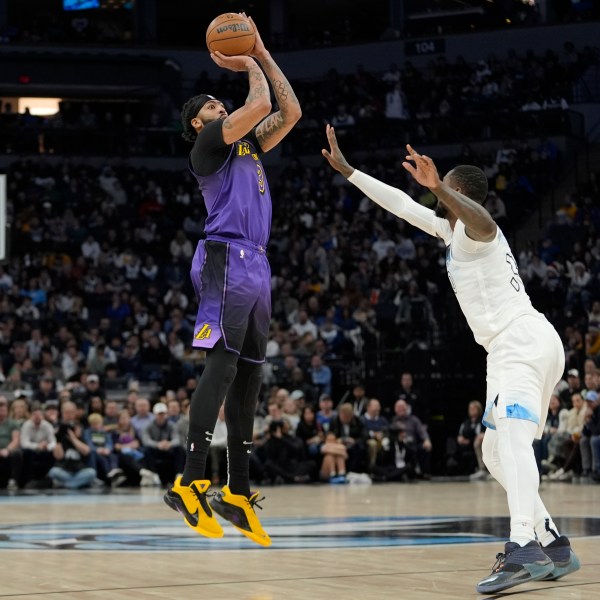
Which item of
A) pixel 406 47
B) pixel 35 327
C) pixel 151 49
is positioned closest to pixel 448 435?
pixel 35 327

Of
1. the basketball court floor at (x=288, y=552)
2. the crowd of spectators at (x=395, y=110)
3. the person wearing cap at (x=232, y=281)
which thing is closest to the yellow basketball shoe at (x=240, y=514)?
the person wearing cap at (x=232, y=281)

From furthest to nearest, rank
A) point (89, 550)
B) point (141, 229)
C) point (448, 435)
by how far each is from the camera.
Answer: point (141, 229), point (448, 435), point (89, 550)

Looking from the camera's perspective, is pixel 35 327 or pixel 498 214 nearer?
pixel 35 327

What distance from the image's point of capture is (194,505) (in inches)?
230

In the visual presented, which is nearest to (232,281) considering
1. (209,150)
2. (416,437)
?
(209,150)

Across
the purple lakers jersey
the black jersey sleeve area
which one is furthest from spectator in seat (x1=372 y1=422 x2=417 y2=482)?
the black jersey sleeve area

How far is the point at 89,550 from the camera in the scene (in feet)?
22.2

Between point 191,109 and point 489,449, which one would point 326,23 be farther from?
point 489,449

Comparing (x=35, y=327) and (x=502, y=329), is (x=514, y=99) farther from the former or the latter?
(x=502, y=329)

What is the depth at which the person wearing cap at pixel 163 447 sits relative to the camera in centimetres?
1591

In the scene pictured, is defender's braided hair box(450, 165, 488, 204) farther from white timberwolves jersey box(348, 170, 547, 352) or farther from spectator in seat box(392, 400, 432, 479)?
spectator in seat box(392, 400, 432, 479)

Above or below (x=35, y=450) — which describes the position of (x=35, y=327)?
above

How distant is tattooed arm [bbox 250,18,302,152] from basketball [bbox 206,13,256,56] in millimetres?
58

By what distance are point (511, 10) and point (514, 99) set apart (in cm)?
290
